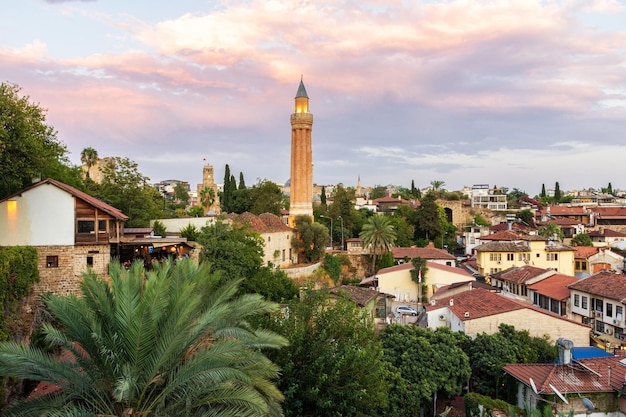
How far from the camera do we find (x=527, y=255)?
49.3 m

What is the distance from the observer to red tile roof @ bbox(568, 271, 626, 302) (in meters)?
27.8

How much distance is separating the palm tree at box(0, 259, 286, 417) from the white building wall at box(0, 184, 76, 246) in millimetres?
11788

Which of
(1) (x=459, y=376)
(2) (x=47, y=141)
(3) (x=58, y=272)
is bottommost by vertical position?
(1) (x=459, y=376)

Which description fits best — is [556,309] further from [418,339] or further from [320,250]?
[320,250]

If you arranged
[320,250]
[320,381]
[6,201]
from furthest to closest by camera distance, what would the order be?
1. [320,250]
2. [6,201]
3. [320,381]

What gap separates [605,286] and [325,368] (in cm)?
2475

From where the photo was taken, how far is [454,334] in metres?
23.7

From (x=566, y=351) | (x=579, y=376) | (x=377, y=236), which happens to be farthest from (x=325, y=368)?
(x=377, y=236)

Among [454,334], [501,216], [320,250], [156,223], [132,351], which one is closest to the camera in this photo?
[132,351]

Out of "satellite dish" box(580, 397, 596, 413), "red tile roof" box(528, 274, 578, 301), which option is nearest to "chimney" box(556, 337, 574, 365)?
"satellite dish" box(580, 397, 596, 413)

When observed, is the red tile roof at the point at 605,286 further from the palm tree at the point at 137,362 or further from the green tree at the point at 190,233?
the green tree at the point at 190,233

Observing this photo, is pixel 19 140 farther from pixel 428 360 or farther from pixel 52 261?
pixel 428 360

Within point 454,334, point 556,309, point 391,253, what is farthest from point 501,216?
point 454,334

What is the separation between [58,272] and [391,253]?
41.1 metres
